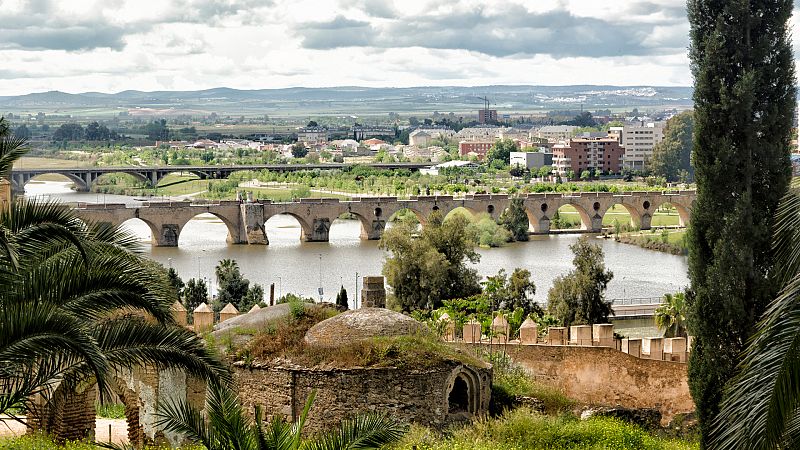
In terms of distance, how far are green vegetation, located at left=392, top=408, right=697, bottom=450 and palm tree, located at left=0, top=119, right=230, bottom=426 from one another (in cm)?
416

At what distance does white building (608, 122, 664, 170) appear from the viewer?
116 metres

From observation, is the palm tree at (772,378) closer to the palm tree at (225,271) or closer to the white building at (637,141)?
the palm tree at (225,271)

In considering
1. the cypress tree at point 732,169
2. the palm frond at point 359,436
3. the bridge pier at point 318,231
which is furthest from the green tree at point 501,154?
the palm frond at point 359,436

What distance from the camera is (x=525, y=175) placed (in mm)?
96750

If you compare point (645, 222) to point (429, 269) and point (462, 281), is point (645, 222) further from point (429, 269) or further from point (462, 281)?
point (429, 269)

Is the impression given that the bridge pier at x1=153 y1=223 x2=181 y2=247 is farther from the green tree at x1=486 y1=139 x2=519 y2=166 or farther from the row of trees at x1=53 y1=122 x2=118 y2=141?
the row of trees at x1=53 y1=122 x2=118 y2=141

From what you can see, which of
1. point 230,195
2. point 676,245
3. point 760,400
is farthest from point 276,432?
point 230,195

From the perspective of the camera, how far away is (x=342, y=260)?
50062mm

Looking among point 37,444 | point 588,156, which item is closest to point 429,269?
point 37,444

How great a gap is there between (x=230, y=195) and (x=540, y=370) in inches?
2483

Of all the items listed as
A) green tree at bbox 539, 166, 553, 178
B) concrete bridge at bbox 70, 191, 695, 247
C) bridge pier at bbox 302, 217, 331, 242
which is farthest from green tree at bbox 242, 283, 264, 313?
green tree at bbox 539, 166, 553, 178

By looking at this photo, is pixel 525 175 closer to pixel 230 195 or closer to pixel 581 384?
pixel 230 195

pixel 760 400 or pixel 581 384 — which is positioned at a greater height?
pixel 760 400

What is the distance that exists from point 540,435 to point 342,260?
36.3 m
